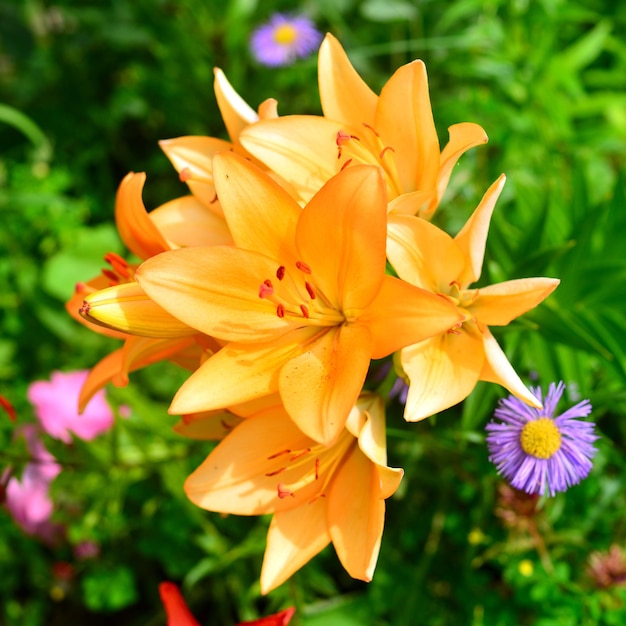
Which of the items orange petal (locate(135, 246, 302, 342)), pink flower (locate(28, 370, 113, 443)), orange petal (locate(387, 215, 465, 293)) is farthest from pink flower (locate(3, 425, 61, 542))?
orange petal (locate(387, 215, 465, 293))

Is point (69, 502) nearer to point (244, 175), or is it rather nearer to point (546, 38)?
point (244, 175)

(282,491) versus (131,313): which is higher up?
(131,313)

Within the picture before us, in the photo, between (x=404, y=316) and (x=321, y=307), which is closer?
(x=404, y=316)

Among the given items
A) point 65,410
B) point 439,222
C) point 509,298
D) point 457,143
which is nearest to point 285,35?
point 439,222

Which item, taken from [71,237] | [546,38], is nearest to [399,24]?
[546,38]

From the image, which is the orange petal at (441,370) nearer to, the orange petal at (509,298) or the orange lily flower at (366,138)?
the orange petal at (509,298)

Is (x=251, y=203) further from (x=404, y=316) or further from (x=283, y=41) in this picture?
(x=283, y=41)

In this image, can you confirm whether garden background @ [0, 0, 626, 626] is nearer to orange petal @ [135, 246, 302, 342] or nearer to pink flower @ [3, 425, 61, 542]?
pink flower @ [3, 425, 61, 542]

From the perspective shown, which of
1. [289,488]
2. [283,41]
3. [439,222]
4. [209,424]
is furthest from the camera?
[283,41]
